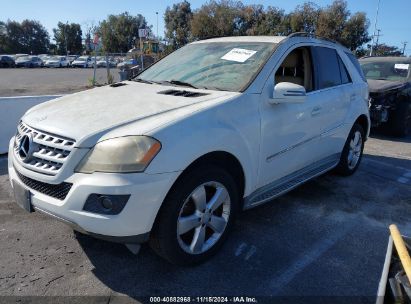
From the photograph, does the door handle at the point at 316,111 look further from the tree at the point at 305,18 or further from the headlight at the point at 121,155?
the tree at the point at 305,18

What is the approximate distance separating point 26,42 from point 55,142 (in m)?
94.3

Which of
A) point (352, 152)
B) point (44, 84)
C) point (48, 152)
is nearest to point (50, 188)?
point (48, 152)

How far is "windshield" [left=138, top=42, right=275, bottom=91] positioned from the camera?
345 cm

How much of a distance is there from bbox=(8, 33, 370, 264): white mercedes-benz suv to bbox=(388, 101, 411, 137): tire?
177 inches

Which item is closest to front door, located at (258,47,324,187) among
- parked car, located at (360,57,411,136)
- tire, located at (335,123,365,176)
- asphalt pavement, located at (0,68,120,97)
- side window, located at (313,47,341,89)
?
side window, located at (313,47,341,89)

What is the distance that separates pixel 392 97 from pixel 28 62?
48718 mm

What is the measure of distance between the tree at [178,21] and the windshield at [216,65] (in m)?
42.4

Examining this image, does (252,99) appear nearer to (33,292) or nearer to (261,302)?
(261,302)

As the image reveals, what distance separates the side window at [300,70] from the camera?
4.09m

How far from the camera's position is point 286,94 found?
325cm

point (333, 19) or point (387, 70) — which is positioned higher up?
point (333, 19)

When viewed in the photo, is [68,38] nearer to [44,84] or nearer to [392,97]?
[44,84]

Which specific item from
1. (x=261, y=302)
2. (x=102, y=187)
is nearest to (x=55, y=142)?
(x=102, y=187)

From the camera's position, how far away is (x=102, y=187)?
2.39 meters
